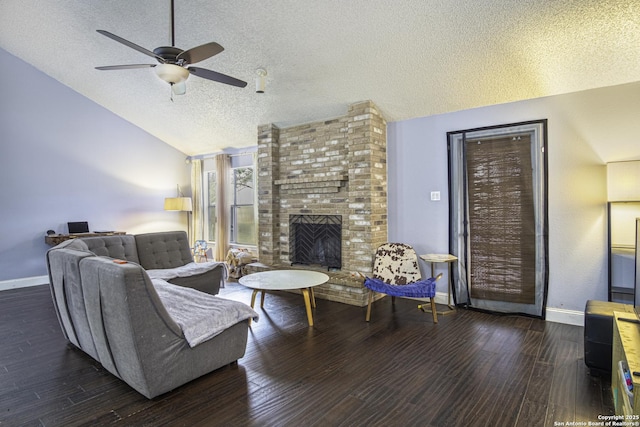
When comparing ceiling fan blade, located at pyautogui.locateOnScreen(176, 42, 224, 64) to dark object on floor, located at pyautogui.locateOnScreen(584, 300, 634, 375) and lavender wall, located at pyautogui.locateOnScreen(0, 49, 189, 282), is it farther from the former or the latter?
lavender wall, located at pyautogui.locateOnScreen(0, 49, 189, 282)

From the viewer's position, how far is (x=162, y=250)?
4.58 m

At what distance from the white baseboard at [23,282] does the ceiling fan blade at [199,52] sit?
5.02m

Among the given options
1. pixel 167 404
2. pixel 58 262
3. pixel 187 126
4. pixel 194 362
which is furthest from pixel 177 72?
pixel 187 126

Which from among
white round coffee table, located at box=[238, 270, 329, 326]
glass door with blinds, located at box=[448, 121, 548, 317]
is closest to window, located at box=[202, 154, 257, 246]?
white round coffee table, located at box=[238, 270, 329, 326]

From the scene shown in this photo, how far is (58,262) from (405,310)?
355cm

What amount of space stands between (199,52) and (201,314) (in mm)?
2040

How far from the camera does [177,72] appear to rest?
2.57 metres

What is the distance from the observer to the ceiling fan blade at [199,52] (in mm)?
2496

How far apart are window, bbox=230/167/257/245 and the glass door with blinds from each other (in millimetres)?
3971

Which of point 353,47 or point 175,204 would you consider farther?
point 175,204

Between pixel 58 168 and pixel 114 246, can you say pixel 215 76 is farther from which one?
pixel 58 168

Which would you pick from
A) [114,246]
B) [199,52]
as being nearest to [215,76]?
[199,52]

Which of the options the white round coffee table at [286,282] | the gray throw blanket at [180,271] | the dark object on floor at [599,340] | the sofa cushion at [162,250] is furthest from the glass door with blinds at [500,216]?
the sofa cushion at [162,250]

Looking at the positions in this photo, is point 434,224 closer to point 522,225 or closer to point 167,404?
point 522,225
